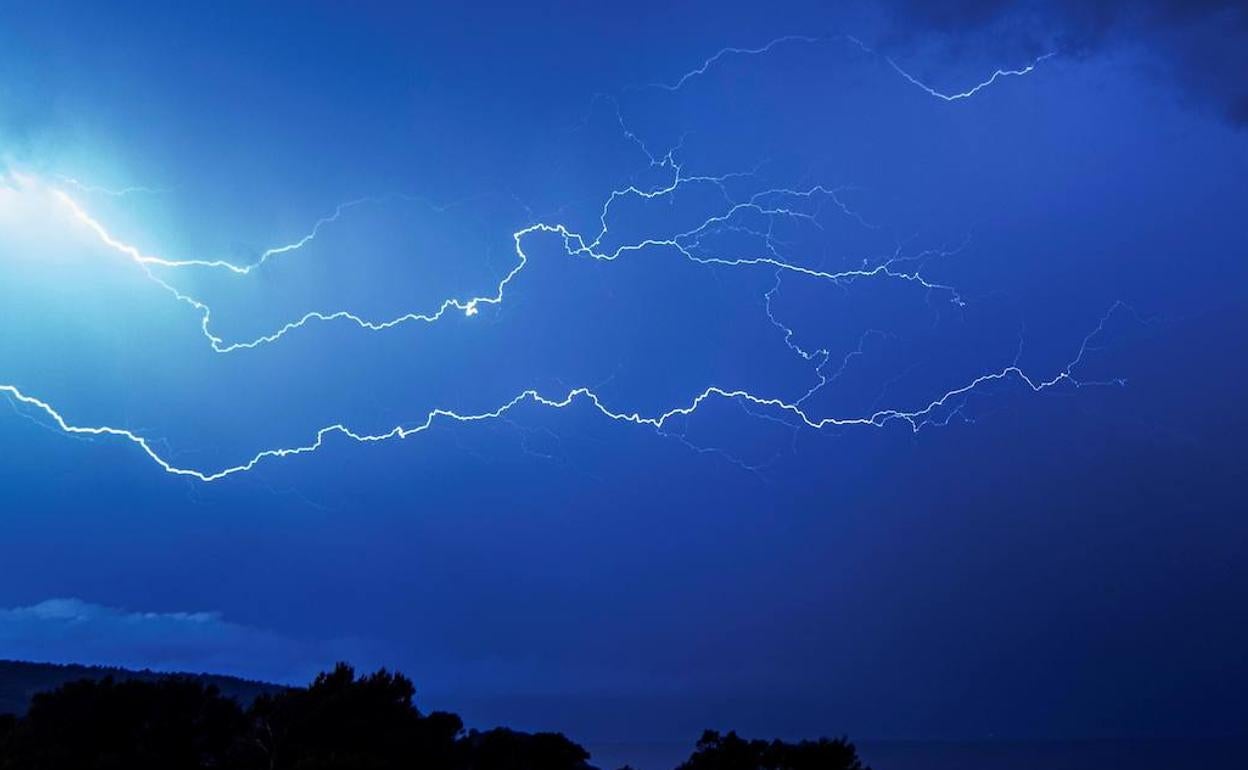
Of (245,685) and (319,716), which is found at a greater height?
(245,685)

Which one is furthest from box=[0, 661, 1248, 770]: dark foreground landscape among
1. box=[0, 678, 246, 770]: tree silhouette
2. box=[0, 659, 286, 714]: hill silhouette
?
box=[0, 659, 286, 714]: hill silhouette

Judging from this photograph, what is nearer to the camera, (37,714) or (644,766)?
(37,714)

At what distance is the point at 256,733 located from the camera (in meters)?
17.0

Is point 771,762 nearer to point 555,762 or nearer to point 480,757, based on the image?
point 555,762

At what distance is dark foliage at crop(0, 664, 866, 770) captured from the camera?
1572 cm

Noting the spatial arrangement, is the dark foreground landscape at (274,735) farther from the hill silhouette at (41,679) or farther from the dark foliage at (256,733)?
the hill silhouette at (41,679)

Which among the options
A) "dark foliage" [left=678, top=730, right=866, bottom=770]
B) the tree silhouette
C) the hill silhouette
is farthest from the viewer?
the hill silhouette

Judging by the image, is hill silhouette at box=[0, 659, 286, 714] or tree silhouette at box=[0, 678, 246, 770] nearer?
tree silhouette at box=[0, 678, 246, 770]

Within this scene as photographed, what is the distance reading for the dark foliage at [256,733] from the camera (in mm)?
15719

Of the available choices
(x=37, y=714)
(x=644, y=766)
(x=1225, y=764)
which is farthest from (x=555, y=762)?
(x=644, y=766)

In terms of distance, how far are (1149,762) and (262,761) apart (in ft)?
213

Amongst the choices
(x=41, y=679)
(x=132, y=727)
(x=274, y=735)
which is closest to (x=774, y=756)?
(x=274, y=735)

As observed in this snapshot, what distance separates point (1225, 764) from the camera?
58.2 m

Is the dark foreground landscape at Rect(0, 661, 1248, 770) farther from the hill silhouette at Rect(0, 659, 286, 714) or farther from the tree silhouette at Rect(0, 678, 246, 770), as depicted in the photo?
the hill silhouette at Rect(0, 659, 286, 714)
